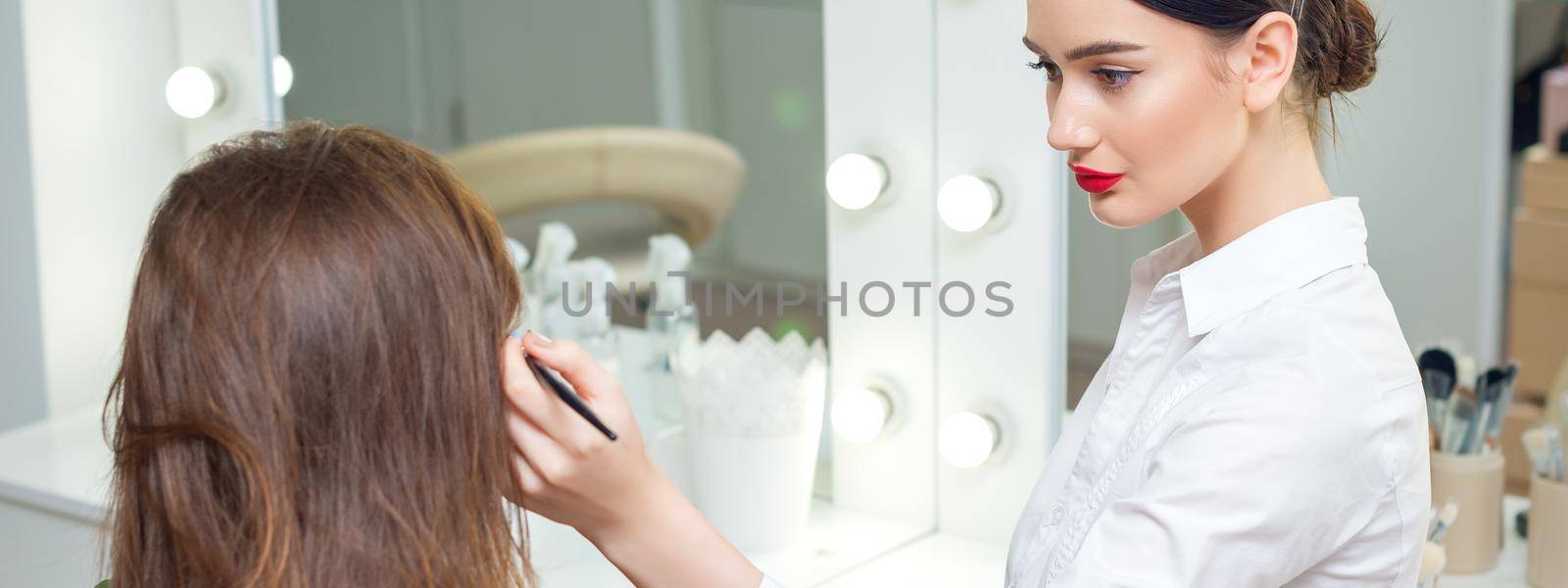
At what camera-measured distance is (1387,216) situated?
1478mm

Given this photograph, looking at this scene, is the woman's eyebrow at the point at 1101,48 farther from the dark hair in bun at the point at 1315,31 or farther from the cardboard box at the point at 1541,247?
the cardboard box at the point at 1541,247

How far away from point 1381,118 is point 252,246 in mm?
1135

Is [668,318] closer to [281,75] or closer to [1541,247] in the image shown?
[281,75]

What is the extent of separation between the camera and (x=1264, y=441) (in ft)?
2.48

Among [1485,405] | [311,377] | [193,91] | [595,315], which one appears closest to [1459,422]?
[1485,405]

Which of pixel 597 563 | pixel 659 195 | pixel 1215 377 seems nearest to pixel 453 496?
pixel 1215 377

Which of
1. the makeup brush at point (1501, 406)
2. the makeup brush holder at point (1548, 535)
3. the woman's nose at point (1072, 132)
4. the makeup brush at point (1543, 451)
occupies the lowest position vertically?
the makeup brush holder at point (1548, 535)

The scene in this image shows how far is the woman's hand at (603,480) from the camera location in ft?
2.55

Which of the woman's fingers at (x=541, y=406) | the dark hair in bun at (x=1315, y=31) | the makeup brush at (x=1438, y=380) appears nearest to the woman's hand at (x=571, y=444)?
the woman's fingers at (x=541, y=406)

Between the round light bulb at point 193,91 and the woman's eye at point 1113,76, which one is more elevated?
the round light bulb at point 193,91

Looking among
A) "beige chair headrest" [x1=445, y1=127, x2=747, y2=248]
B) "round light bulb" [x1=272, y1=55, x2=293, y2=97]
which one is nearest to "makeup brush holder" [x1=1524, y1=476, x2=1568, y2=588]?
"beige chair headrest" [x1=445, y1=127, x2=747, y2=248]

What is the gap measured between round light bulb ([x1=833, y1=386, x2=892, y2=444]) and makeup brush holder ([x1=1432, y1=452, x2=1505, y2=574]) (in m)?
0.57

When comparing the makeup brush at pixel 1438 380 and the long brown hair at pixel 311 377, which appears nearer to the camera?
the long brown hair at pixel 311 377

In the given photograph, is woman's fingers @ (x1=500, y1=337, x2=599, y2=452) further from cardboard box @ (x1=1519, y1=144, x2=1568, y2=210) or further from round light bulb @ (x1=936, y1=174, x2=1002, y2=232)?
cardboard box @ (x1=1519, y1=144, x2=1568, y2=210)
